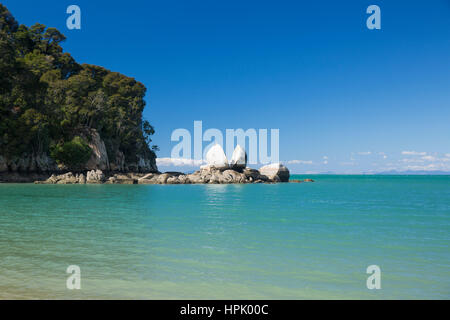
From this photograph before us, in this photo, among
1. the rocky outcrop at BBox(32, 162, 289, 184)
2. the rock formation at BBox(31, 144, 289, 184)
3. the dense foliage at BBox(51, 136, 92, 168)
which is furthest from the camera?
the rock formation at BBox(31, 144, 289, 184)

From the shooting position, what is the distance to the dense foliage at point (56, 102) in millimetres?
51656

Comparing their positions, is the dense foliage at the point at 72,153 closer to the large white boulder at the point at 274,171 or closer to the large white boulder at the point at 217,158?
the large white boulder at the point at 217,158

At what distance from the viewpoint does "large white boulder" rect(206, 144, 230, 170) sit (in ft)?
241

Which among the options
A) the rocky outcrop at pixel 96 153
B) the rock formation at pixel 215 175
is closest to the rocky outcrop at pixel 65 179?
the rock formation at pixel 215 175

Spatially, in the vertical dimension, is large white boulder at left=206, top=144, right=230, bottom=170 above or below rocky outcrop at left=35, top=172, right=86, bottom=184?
above

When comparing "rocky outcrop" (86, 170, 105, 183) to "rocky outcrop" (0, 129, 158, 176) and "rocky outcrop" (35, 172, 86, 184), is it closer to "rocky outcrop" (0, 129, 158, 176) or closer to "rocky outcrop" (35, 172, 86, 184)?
"rocky outcrop" (35, 172, 86, 184)

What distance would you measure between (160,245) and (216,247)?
173 cm

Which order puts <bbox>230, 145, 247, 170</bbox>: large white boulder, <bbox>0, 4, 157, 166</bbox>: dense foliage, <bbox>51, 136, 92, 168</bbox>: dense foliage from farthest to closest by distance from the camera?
<bbox>230, 145, 247, 170</bbox>: large white boulder → <bbox>51, 136, 92, 168</bbox>: dense foliage → <bbox>0, 4, 157, 166</bbox>: dense foliage

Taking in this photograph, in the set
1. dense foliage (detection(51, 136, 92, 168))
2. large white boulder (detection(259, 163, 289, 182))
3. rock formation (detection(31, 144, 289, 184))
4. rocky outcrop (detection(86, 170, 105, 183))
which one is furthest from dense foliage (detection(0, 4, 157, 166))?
large white boulder (detection(259, 163, 289, 182))

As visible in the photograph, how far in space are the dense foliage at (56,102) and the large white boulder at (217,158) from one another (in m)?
19.5

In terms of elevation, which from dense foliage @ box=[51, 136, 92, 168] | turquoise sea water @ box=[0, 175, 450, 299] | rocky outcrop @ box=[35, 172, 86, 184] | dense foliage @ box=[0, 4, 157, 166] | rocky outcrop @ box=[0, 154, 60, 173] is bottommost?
Answer: turquoise sea water @ box=[0, 175, 450, 299]

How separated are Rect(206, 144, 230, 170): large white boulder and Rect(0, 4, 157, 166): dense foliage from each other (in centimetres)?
1946
